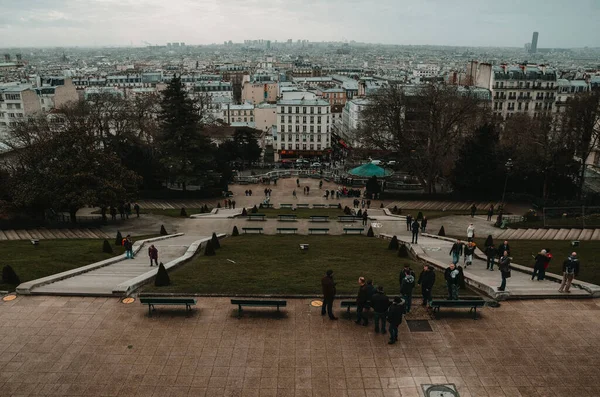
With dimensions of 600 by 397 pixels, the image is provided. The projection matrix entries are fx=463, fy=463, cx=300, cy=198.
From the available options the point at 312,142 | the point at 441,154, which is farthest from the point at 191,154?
the point at 312,142

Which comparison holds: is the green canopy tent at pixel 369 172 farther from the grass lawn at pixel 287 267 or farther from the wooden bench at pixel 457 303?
the wooden bench at pixel 457 303

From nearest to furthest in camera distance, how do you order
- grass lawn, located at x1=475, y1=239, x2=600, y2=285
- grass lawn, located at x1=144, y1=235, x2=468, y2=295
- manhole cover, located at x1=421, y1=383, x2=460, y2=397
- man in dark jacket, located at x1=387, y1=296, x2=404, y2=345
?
1. manhole cover, located at x1=421, y1=383, x2=460, y2=397
2. man in dark jacket, located at x1=387, y1=296, x2=404, y2=345
3. grass lawn, located at x1=144, y1=235, x2=468, y2=295
4. grass lawn, located at x1=475, y1=239, x2=600, y2=285

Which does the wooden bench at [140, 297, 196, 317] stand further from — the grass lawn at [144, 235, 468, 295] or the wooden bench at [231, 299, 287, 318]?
the grass lawn at [144, 235, 468, 295]

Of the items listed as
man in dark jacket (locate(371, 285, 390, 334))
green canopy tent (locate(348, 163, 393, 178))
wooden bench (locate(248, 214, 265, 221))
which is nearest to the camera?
man in dark jacket (locate(371, 285, 390, 334))

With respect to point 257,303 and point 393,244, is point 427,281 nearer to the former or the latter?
point 257,303

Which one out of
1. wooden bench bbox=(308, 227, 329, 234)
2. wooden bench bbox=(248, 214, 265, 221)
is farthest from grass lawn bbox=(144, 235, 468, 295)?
wooden bench bbox=(248, 214, 265, 221)

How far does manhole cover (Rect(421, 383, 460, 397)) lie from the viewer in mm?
11977

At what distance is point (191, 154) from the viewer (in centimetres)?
5034

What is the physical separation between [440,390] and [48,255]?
21.0 metres

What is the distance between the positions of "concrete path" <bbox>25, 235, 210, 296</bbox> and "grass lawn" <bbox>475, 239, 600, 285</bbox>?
60.9 feet

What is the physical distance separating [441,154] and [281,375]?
41.5 m

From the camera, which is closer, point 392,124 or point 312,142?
point 392,124

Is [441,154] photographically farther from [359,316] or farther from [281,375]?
[281,375]

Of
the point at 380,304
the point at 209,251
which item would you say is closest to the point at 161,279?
the point at 209,251
